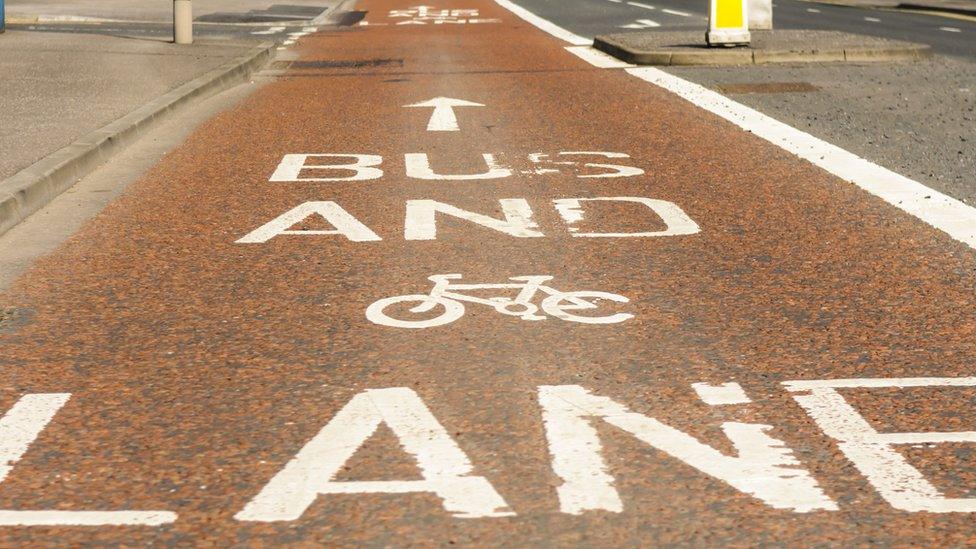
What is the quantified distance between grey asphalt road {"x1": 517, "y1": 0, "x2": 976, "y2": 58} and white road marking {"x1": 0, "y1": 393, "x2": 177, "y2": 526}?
19.3 metres

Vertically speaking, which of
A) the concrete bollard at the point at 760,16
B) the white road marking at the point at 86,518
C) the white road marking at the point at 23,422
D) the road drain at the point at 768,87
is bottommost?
the white road marking at the point at 23,422

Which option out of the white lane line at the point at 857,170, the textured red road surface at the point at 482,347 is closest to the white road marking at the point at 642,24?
the white lane line at the point at 857,170

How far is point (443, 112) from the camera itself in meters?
14.9

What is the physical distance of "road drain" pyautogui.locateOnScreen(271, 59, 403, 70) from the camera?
824 inches

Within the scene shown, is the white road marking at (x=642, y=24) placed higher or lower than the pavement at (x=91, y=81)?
higher

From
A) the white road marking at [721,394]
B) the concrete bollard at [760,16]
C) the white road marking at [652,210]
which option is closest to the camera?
the white road marking at [721,394]

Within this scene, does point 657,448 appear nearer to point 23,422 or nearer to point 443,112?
point 23,422

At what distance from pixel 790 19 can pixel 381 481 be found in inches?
1194

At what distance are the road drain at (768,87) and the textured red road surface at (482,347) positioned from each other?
5.56m

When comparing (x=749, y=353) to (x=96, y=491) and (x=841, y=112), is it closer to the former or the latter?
(x=96, y=491)

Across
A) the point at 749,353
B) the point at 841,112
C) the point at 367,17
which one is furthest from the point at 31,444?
the point at 367,17

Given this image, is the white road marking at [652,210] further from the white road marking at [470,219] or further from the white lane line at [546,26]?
the white lane line at [546,26]

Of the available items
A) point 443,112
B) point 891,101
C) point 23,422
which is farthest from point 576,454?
point 891,101

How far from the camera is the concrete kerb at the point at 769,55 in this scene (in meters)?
20.1
